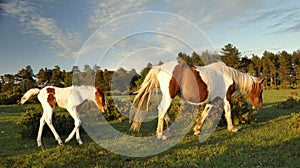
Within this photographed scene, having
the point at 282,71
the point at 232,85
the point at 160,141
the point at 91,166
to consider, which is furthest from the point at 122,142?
the point at 282,71

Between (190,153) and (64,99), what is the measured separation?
148 inches

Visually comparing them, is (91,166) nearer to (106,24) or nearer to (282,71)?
(106,24)

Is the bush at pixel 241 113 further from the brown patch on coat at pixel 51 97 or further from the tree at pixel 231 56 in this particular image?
the tree at pixel 231 56

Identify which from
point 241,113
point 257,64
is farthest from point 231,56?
point 241,113

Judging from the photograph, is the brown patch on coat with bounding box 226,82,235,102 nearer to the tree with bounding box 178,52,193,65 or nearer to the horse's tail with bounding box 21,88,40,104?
the tree with bounding box 178,52,193,65

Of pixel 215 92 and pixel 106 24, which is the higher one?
pixel 106 24

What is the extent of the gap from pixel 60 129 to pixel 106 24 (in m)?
3.87

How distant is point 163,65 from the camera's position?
7.56 metres

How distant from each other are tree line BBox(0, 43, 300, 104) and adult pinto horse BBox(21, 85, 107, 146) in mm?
395

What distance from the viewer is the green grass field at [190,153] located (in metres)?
A: 5.33

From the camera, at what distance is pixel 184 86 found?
24.8ft

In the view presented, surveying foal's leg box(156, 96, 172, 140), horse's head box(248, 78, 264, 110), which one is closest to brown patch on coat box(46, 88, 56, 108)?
foal's leg box(156, 96, 172, 140)

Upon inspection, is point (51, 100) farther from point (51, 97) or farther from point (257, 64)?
point (257, 64)

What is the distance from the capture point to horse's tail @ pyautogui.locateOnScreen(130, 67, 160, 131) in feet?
24.8
